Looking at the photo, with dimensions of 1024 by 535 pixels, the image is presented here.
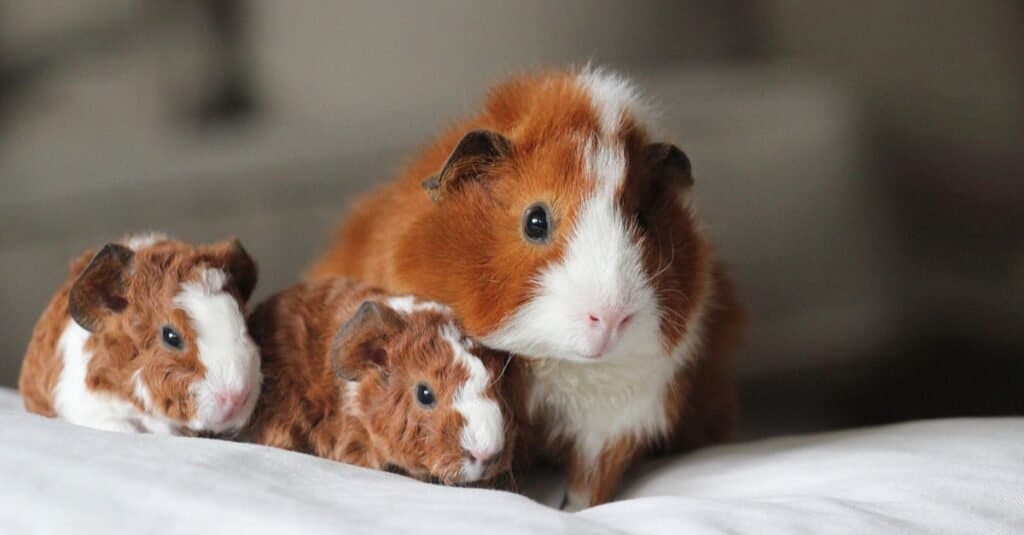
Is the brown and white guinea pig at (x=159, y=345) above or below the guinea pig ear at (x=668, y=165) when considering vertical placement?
below

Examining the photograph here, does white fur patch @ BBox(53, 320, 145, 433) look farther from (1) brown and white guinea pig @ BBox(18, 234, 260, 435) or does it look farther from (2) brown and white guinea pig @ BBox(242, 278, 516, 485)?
(2) brown and white guinea pig @ BBox(242, 278, 516, 485)

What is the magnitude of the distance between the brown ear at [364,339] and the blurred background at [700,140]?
3.53 ft

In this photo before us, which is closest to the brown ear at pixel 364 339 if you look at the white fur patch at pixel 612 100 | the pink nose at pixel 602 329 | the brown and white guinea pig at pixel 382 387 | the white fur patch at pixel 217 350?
the brown and white guinea pig at pixel 382 387

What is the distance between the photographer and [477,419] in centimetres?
123

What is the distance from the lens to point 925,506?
1.17 meters

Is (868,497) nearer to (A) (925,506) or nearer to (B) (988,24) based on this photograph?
(A) (925,506)

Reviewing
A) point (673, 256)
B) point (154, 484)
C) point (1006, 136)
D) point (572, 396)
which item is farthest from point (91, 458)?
point (1006, 136)

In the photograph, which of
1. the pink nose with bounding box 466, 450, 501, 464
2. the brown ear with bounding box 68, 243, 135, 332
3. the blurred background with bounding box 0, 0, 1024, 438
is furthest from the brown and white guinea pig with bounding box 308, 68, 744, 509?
the blurred background with bounding box 0, 0, 1024, 438

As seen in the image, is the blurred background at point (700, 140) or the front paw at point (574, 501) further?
the blurred background at point (700, 140)

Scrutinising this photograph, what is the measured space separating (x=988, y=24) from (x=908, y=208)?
1.41 ft

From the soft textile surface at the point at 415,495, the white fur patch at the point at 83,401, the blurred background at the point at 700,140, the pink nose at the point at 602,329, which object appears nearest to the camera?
the soft textile surface at the point at 415,495

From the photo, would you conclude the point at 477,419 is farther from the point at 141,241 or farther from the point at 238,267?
the point at 141,241

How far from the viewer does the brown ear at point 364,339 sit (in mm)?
1298

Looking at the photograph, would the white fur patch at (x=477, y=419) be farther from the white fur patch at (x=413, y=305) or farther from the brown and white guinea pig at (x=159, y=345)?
the brown and white guinea pig at (x=159, y=345)
